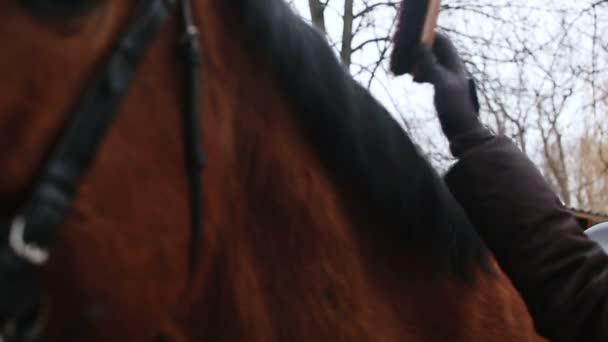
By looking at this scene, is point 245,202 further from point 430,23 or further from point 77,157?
point 430,23

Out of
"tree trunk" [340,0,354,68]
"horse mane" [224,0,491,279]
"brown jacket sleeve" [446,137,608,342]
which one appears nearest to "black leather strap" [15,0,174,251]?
"horse mane" [224,0,491,279]

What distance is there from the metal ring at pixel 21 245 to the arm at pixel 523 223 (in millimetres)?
918

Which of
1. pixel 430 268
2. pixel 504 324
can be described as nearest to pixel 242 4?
pixel 430 268

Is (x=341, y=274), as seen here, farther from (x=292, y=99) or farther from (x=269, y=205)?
(x=292, y=99)

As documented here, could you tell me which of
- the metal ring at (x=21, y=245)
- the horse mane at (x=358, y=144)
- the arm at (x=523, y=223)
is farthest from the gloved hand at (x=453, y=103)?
the metal ring at (x=21, y=245)

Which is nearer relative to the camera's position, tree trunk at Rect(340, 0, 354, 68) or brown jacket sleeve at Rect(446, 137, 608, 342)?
brown jacket sleeve at Rect(446, 137, 608, 342)

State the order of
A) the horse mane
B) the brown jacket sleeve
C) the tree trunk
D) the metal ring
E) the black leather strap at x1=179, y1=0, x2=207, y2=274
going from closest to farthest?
the metal ring → the black leather strap at x1=179, y1=0, x2=207, y2=274 → the horse mane → the brown jacket sleeve → the tree trunk

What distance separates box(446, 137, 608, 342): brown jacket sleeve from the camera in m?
1.34

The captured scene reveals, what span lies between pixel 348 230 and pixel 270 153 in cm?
25

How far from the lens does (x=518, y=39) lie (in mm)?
7996

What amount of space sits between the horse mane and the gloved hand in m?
0.11

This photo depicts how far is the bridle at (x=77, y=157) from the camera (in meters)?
0.86

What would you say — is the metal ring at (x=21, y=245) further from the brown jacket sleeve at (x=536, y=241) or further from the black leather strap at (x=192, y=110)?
the brown jacket sleeve at (x=536, y=241)

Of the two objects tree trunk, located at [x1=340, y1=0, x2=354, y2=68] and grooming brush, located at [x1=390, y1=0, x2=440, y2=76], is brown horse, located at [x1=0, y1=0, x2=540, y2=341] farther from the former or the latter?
tree trunk, located at [x1=340, y1=0, x2=354, y2=68]
